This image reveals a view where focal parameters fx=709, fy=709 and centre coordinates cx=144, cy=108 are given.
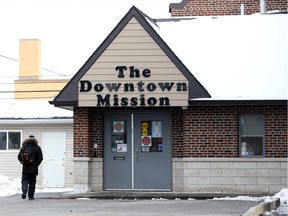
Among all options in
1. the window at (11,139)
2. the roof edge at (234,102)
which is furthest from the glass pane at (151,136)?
the window at (11,139)

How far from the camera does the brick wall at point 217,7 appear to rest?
96.2 feet

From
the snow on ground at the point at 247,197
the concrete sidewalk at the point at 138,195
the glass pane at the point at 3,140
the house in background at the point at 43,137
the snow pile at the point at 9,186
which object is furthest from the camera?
the glass pane at the point at 3,140

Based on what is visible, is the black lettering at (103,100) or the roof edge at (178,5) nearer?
the black lettering at (103,100)

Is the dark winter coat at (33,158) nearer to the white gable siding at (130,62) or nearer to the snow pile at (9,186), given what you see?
the white gable siding at (130,62)

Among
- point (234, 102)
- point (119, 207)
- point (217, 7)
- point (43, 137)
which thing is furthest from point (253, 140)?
point (43, 137)

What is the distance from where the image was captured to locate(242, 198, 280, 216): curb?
13.9m

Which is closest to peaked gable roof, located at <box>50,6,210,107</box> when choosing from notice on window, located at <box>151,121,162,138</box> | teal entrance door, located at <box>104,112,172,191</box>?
teal entrance door, located at <box>104,112,172,191</box>

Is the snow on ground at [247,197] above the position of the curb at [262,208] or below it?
below

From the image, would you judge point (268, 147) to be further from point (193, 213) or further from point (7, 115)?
point (7, 115)

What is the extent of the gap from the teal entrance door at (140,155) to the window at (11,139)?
1159cm

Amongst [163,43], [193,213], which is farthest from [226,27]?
[193,213]

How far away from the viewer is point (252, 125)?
21766mm

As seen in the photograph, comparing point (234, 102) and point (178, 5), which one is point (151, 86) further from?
point (178, 5)

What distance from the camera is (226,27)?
2403cm
